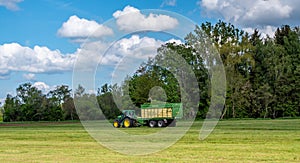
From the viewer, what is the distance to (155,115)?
44.7 meters

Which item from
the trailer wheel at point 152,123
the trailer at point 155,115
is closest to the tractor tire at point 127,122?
the trailer at point 155,115

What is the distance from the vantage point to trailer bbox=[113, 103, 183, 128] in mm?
44031

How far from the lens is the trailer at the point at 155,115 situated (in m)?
44.0

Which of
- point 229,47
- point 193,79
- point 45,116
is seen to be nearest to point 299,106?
point 229,47

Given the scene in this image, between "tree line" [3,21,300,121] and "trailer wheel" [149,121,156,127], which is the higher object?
"tree line" [3,21,300,121]

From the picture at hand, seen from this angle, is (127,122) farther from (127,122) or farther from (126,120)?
(126,120)

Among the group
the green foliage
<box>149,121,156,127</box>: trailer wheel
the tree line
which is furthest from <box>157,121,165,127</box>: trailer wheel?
the green foliage

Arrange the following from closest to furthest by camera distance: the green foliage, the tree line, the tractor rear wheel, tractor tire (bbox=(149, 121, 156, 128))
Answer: the tractor rear wheel < tractor tire (bbox=(149, 121, 156, 128)) < the tree line < the green foliage

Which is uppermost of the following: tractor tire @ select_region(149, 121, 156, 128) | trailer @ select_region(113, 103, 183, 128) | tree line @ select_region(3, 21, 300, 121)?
tree line @ select_region(3, 21, 300, 121)

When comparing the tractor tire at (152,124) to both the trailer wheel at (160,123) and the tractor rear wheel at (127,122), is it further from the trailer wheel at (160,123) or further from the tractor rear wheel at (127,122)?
the tractor rear wheel at (127,122)

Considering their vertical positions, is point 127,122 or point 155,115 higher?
point 155,115

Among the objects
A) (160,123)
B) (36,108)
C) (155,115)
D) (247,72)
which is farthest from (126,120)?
(36,108)

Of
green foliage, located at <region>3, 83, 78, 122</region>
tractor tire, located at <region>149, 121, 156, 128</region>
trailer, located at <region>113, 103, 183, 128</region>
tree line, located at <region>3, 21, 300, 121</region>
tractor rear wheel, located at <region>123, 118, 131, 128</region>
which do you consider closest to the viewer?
tractor rear wheel, located at <region>123, 118, 131, 128</region>

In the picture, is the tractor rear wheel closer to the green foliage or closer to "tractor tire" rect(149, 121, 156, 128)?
"tractor tire" rect(149, 121, 156, 128)
